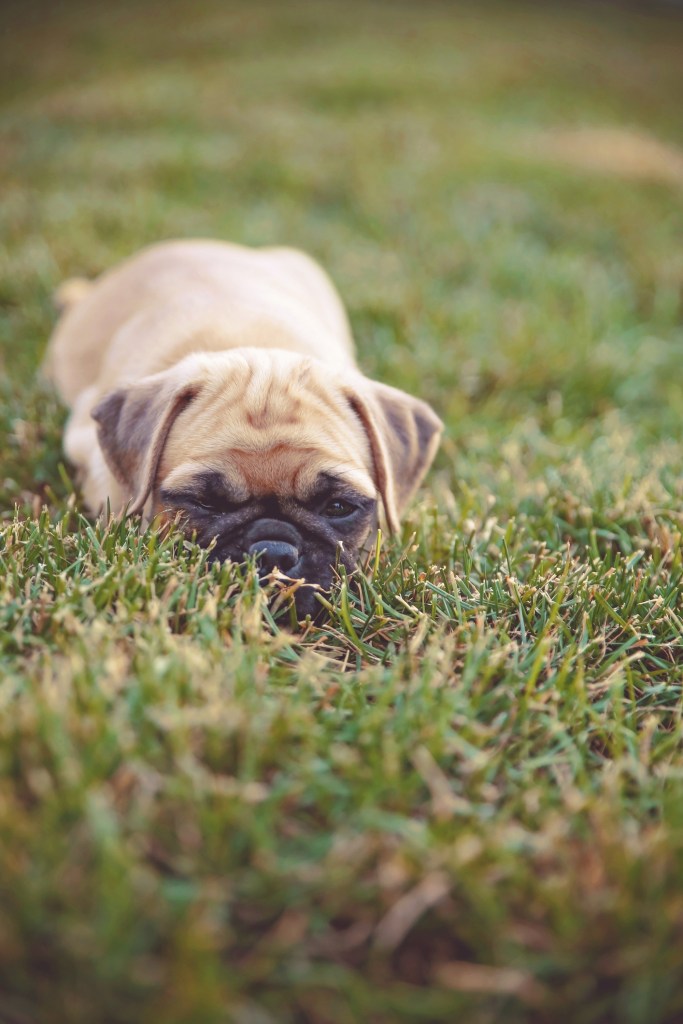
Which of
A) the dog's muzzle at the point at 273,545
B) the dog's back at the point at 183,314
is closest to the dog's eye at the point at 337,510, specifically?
the dog's muzzle at the point at 273,545

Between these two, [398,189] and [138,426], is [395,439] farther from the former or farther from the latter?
[398,189]

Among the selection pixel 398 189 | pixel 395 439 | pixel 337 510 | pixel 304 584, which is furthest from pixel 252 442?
pixel 398 189

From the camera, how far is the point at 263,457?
3.34 m

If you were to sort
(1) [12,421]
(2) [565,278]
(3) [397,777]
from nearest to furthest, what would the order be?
(3) [397,777]
(1) [12,421]
(2) [565,278]

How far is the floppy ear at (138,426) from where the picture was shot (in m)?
3.39

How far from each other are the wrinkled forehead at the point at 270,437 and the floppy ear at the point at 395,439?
2.5 inches

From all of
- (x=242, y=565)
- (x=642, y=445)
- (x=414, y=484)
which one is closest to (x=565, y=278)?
(x=642, y=445)

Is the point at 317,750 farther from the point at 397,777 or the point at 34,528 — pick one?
the point at 34,528

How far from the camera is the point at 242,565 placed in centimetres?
309

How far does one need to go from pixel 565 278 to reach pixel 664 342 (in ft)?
4.57

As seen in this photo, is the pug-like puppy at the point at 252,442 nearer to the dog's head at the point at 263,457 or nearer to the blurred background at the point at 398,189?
the dog's head at the point at 263,457

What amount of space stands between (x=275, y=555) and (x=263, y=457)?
47 centimetres

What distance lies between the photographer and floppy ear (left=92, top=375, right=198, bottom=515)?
3.39 meters

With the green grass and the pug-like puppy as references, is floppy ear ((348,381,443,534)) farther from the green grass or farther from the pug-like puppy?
the green grass
